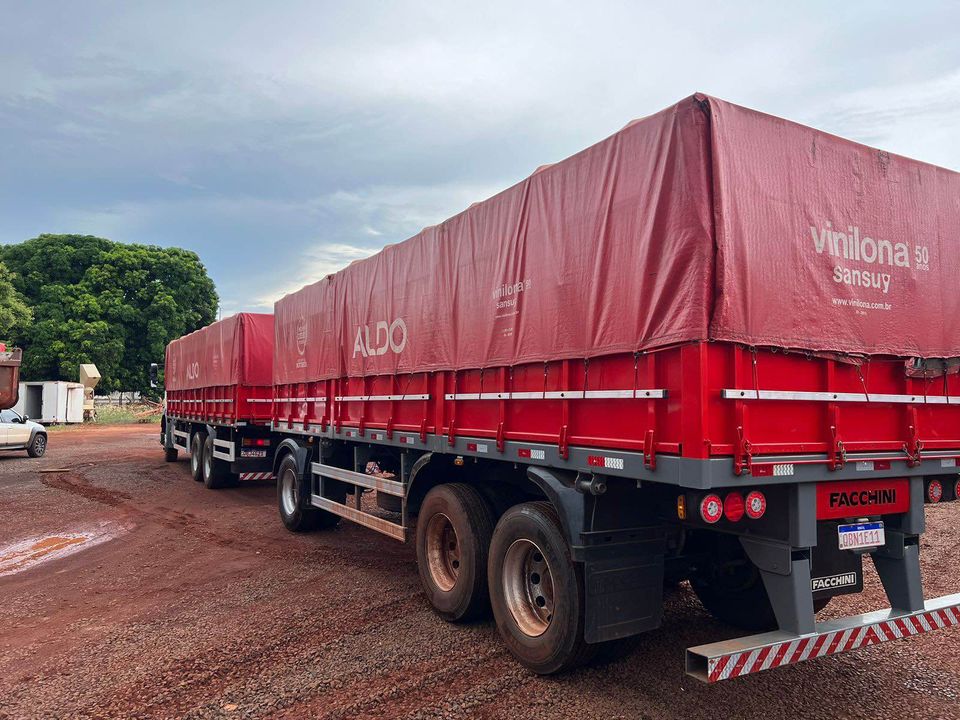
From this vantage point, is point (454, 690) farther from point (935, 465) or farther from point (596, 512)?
point (935, 465)

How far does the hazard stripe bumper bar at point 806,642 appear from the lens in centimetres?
326

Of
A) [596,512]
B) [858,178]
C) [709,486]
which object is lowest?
[596,512]

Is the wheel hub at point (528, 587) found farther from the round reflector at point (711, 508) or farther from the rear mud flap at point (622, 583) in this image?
the round reflector at point (711, 508)

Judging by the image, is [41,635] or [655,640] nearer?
[655,640]

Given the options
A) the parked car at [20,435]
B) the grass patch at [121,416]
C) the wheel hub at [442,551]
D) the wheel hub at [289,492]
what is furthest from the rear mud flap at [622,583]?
the grass patch at [121,416]

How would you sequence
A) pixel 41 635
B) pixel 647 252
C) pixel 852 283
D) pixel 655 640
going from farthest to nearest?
1. pixel 41 635
2. pixel 655 640
3. pixel 852 283
4. pixel 647 252

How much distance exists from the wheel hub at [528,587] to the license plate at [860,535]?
1783mm

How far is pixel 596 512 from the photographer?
Answer: 13.0ft

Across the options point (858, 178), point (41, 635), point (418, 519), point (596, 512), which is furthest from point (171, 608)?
point (858, 178)

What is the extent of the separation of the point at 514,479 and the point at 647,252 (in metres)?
2.14

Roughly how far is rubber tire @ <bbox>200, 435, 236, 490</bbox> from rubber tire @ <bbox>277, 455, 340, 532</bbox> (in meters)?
4.57

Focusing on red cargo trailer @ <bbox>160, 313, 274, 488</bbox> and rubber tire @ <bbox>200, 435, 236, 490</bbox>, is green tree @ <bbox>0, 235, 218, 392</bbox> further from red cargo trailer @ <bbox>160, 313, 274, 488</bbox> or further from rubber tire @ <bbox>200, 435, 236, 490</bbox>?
rubber tire @ <bbox>200, 435, 236, 490</bbox>

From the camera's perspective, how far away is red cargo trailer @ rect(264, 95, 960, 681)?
11.4 feet

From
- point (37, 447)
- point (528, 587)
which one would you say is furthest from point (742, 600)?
point (37, 447)
